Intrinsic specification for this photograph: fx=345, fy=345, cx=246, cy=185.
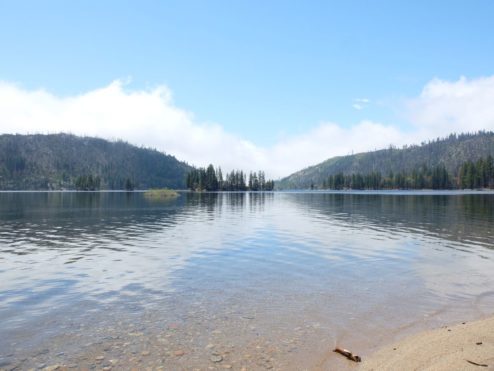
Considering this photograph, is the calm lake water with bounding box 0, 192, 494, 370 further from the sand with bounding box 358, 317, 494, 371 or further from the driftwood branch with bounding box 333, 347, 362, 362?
the sand with bounding box 358, 317, 494, 371

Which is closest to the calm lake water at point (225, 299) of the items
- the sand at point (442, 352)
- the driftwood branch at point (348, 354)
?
the driftwood branch at point (348, 354)

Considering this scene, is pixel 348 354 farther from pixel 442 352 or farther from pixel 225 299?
pixel 225 299

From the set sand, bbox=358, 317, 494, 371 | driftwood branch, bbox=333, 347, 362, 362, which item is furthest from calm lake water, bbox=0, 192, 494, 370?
sand, bbox=358, 317, 494, 371

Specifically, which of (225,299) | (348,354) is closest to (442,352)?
(348,354)

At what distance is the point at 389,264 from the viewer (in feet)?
87.8

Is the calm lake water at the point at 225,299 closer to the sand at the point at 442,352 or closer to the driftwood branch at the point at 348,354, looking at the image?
the driftwood branch at the point at 348,354

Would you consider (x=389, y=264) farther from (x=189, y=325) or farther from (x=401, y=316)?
(x=189, y=325)

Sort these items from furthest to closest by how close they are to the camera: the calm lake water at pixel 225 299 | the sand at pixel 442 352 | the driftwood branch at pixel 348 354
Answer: the calm lake water at pixel 225 299, the driftwood branch at pixel 348 354, the sand at pixel 442 352

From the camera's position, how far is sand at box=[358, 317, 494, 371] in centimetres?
1058

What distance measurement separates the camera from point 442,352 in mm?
11531

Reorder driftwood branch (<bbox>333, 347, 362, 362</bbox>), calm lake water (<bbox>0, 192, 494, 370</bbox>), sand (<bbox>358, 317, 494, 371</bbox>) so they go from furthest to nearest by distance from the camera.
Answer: calm lake water (<bbox>0, 192, 494, 370</bbox>) → driftwood branch (<bbox>333, 347, 362, 362</bbox>) → sand (<bbox>358, 317, 494, 371</bbox>)

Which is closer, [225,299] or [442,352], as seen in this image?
[442,352]

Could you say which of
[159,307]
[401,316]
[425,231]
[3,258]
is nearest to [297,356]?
[401,316]

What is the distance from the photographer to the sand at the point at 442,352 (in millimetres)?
10578
